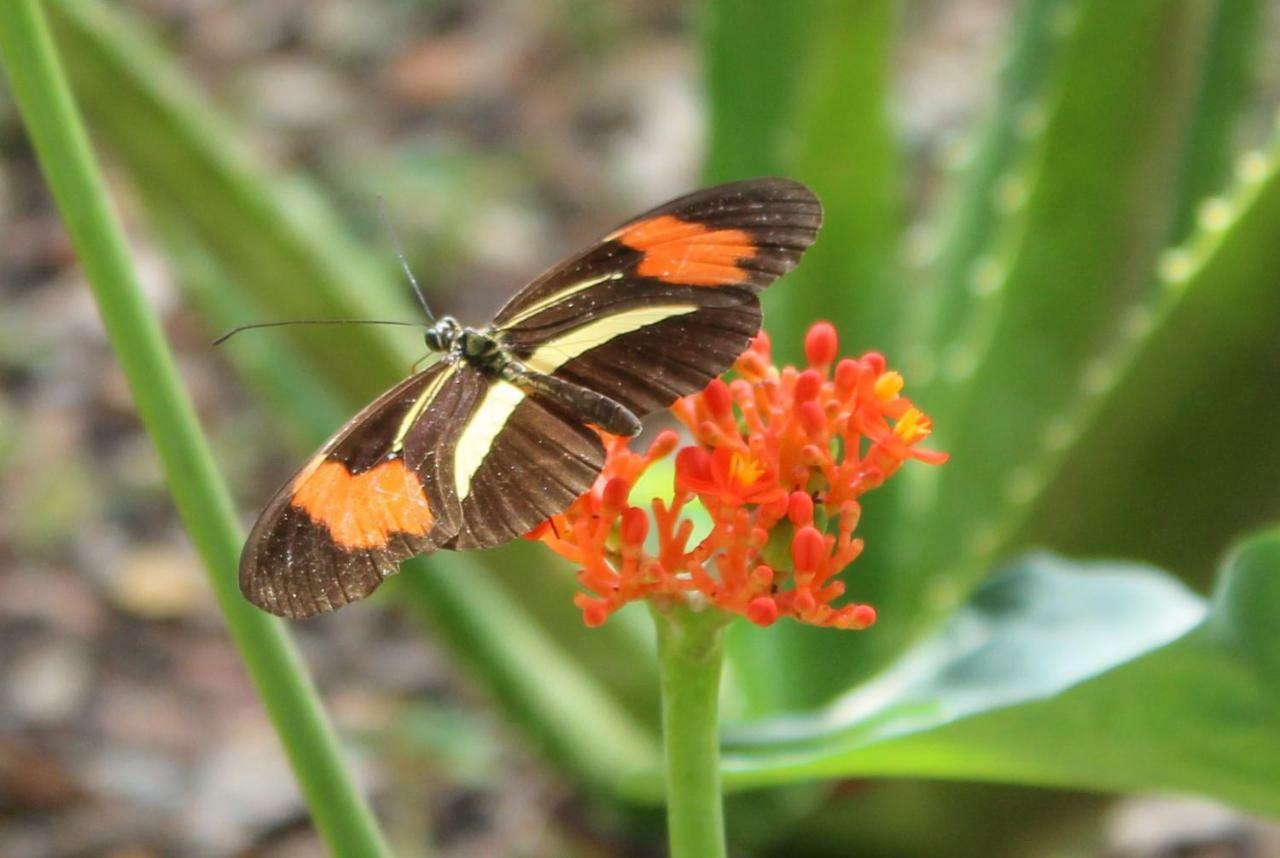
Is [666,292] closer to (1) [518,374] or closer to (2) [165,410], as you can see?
(1) [518,374]

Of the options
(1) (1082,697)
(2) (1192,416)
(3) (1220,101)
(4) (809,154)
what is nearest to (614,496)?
(1) (1082,697)

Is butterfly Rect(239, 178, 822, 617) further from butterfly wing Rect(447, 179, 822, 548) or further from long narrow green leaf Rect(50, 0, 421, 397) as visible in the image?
long narrow green leaf Rect(50, 0, 421, 397)

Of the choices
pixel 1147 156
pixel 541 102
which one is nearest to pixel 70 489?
pixel 541 102

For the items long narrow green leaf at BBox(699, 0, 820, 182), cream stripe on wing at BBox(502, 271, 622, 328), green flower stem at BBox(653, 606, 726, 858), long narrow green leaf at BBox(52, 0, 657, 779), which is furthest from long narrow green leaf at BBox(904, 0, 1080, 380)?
green flower stem at BBox(653, 606, 726, 858)

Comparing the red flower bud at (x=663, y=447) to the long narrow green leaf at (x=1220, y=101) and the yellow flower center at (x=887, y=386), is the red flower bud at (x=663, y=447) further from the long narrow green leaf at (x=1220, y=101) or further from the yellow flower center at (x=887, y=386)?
the long narrow green leaf at (x=1220, y=101)

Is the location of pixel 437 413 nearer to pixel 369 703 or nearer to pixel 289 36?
pixel 369 703

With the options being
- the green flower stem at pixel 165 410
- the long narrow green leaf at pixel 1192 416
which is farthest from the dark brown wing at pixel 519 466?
the long narrow green leaf at pixel 1192 416
